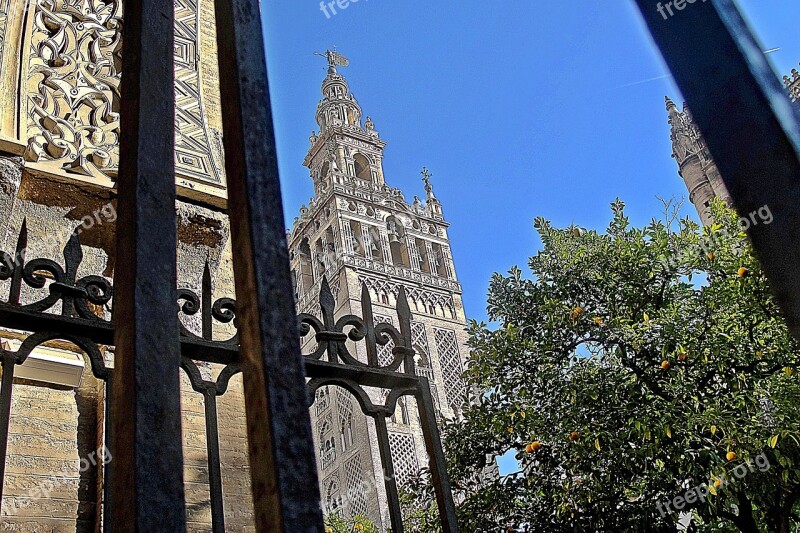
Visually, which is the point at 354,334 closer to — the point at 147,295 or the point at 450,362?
the point at 147,295

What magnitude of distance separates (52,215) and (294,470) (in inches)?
116

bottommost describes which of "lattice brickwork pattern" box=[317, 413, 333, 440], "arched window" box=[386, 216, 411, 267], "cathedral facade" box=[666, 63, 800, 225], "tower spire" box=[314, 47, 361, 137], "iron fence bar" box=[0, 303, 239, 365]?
"iron fence bar" box=[0, 303, 239, 365]

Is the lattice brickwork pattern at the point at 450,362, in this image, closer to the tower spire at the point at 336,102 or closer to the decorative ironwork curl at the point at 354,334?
the tower spire at the point at 336,102

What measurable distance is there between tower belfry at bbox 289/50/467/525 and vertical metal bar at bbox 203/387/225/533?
22177 mm

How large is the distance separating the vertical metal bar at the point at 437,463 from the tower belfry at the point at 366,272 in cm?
2189

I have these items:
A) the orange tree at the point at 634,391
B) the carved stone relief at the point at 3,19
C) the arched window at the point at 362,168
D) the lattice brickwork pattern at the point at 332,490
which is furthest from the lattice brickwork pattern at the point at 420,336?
the carved stone relief at the point at 3,19

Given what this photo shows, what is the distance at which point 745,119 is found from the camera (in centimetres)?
89

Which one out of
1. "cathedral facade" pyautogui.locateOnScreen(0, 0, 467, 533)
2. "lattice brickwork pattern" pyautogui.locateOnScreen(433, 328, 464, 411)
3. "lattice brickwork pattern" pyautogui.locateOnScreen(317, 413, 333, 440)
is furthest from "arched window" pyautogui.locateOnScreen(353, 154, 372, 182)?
"cathedral facade" pyautogui.locateOnScreen(0, 0, 467, 533)

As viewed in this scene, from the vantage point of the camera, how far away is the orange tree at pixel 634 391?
236 inches

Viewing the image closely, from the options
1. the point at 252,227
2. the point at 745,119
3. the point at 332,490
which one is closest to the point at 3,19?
the point at 252,227

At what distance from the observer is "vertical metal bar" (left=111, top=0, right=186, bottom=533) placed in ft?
3.04

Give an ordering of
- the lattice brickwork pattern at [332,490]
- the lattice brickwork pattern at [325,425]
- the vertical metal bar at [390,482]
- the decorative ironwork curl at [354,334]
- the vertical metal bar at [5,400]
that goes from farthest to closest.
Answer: the lattice brickwork pattern at [325,425], the lattice brickwork pattern at [332,490], the decorative ironwork curl at [354,334], the vertical metal bar at [390,482], the vertical metal bar at [5,400]

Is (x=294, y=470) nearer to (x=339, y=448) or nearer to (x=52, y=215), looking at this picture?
(x=52, y=215)

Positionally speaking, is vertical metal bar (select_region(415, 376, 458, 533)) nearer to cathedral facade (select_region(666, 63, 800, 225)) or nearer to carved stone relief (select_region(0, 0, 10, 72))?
carved stone relief (select_region(0, 0, 10, 72))
